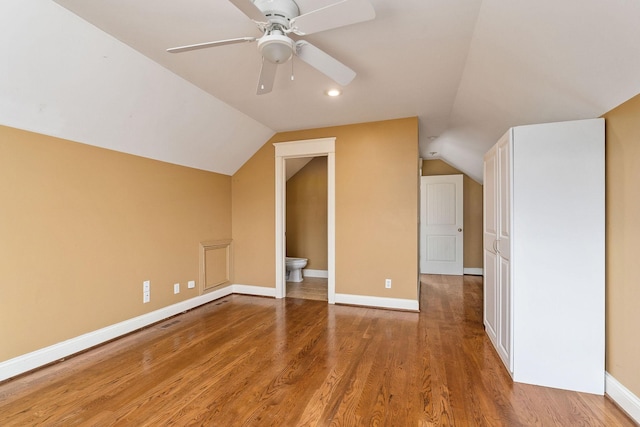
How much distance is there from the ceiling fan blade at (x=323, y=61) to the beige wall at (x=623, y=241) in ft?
5.64

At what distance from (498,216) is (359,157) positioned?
1882 millimetres

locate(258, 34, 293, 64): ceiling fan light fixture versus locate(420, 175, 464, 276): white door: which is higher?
locate(258, 34, 293, 64): ceiling fan light fixture

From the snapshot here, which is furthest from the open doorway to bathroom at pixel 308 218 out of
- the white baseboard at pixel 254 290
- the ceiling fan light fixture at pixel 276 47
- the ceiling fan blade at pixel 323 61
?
the ceiling fan light fixture at pixel 276 47

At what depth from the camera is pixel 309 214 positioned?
5.65 metres

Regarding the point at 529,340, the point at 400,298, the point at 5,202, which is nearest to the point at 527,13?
the point at 529,340

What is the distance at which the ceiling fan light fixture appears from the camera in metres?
1.64

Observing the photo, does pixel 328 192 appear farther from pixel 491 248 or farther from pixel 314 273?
pixel 314 273

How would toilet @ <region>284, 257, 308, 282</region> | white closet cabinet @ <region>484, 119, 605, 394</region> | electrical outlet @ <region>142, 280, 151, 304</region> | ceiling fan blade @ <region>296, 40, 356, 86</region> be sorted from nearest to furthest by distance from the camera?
ceiling fan blade @ <region>296, 40, 356, 86</region> < white closet cabinet @ <region>484, 119, 605, 394</region> < electrical outlet @ <region>142, 280, 151, 304</region> < toilet @ <region>284, 257, 308, 282</region>

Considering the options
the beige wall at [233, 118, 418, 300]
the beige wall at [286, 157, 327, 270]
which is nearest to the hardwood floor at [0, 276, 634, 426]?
the beige wall at [233, 118, 418, 300]

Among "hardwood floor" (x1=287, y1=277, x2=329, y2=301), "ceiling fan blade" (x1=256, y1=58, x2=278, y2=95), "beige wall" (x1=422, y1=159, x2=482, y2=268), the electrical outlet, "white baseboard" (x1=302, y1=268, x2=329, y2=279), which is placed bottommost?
"hardwood floor" (x1=287, y1=277, x2=329, y2=301)

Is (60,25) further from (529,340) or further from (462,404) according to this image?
(529,340)

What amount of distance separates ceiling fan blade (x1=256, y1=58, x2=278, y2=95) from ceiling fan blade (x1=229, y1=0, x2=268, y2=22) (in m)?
0.31

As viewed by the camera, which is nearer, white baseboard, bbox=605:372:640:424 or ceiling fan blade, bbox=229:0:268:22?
ceiling fan blade, bbox=229:0:268:22

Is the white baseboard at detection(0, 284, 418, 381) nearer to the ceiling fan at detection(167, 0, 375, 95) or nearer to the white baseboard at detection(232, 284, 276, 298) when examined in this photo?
the white baseboard at detection(232, 284, 276, 298)
